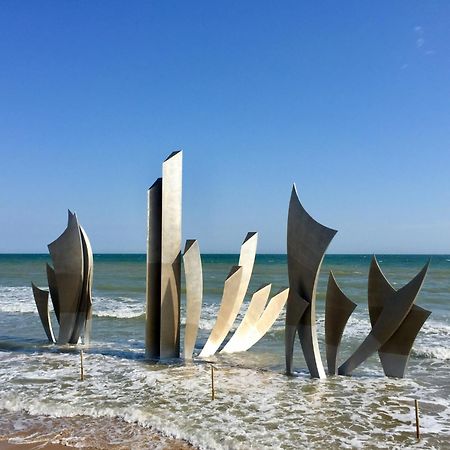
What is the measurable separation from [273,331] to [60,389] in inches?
295

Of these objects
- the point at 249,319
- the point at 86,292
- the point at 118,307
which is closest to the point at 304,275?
the point at 249,319

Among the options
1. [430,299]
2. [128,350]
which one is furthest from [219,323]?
[430,299]

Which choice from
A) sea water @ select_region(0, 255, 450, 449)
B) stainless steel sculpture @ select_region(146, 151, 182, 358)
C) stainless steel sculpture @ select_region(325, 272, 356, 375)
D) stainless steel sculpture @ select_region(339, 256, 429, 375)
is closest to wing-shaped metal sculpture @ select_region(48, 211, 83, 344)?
sea water @ select_region(0, 255, 450, 449)

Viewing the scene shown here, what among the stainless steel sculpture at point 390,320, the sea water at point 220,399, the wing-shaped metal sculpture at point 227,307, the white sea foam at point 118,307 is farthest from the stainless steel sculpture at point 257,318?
the white sea foam at point 118,307

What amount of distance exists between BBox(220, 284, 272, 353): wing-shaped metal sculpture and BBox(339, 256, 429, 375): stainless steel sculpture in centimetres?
249

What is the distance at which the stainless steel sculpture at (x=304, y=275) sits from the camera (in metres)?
7.99

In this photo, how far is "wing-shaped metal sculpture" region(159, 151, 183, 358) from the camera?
9539 mm

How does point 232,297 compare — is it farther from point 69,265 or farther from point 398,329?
point 69,265

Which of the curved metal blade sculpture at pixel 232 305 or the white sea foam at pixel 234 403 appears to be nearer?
the white sea foam at pixel 234 403

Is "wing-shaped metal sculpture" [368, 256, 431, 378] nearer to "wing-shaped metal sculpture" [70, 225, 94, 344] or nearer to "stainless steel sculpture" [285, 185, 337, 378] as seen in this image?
"stainless steel sculpture" [285, 185, 337, 378]

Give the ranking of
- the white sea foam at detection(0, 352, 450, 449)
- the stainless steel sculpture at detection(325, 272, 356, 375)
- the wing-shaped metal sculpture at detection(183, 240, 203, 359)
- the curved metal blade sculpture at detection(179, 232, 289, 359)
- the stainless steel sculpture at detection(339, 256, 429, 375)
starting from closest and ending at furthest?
the white sea foam at detection(0, 352, 450, 449) < the stainless steel sculpture at detection(339, 256, 429, 375) < the stainless steel sculpture at detection(325, 272, 356, 375) < the wing-shaped metal sculpture at detection(183, 240, 203, 359) < the curved metal blade sculpture at detection(179, 232, 289, 359)

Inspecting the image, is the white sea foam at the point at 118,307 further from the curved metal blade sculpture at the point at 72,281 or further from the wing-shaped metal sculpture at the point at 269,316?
the wing-shaped metal sculpture at the point at 269,316

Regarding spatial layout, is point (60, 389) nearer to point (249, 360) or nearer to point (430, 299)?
point (249, 360)

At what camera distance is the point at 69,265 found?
35.6 feet
